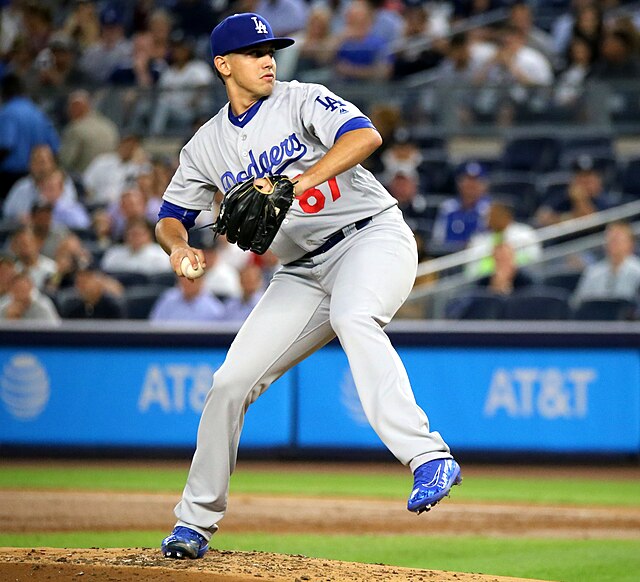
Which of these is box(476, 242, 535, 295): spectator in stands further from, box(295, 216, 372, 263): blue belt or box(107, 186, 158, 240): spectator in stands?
box(295, 216, 372, 263): blue belt

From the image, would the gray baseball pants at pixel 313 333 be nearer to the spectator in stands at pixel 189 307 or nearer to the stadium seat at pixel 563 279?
the spectator in stands at pixel 189 307

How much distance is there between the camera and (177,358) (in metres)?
9.80

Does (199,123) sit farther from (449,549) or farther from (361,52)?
(449,549)

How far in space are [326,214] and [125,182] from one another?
782 centimetres

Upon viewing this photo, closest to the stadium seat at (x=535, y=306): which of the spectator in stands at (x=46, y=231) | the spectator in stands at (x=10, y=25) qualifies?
the spectator in stands at (x=46, y=231)

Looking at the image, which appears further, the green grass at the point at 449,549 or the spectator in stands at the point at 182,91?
the spectator in stands at the point at 182,91

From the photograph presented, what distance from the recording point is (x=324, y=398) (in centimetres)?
972

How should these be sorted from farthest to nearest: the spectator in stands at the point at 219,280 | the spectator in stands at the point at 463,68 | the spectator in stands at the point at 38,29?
1. the spectator in stands at the point at 38,29
2. the spectator in stands at the point at 463,68
3. the spectator in stands at the point at 219,280

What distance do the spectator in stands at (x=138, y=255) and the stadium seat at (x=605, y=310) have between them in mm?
3644

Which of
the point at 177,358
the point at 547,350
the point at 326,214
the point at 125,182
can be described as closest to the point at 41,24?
the point at 125,182

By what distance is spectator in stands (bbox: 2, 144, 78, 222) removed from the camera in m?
11.9

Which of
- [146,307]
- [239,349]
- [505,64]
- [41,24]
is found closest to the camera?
[239,349]

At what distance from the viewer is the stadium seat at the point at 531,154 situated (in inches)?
486

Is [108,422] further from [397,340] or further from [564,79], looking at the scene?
[564,79]
